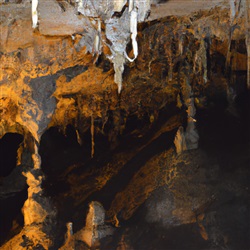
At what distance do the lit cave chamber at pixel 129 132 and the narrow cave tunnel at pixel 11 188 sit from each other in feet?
0.04

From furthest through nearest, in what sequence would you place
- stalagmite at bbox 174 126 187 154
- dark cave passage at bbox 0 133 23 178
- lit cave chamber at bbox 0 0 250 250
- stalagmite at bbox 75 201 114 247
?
dark cave passage at bbox 0 133 23 178, stalagmite at bbox 174 126 187 154, stalagmite at bbox 75 201 114 247, lit cave chamber at bbox 0 0 250 250

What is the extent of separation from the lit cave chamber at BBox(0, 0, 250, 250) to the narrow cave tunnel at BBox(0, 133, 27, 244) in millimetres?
13

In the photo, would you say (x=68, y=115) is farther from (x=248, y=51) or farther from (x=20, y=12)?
(x=248, y=51)

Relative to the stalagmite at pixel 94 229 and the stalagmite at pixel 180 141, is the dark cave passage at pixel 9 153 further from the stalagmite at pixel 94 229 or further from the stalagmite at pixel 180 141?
the stalagmite at pixel 180 141

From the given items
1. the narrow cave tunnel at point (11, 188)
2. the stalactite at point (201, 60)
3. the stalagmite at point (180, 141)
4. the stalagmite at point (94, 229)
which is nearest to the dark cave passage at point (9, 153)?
the narrow cave tunnel at point (11, 188)

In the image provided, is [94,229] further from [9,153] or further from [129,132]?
[9,153]

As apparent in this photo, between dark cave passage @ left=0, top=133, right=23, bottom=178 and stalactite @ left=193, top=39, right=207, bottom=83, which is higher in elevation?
stalactite @ left=193, top=39, right=207, bottom=83

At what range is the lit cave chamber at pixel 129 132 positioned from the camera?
345cm

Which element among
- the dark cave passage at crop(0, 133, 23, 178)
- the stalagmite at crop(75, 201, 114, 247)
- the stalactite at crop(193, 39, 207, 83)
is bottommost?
the stalagmite at crop(75, 201, 114, 247)

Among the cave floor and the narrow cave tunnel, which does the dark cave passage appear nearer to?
the narrow cave tunnel

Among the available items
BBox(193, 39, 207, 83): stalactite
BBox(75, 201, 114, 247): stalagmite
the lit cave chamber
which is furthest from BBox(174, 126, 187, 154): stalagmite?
BBox(75, 201, 114, 247): stalagmite

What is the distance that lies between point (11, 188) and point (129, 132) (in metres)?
1.31

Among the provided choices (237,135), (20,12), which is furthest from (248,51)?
(20,12)

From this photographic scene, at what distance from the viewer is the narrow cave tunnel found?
12.4 ft
